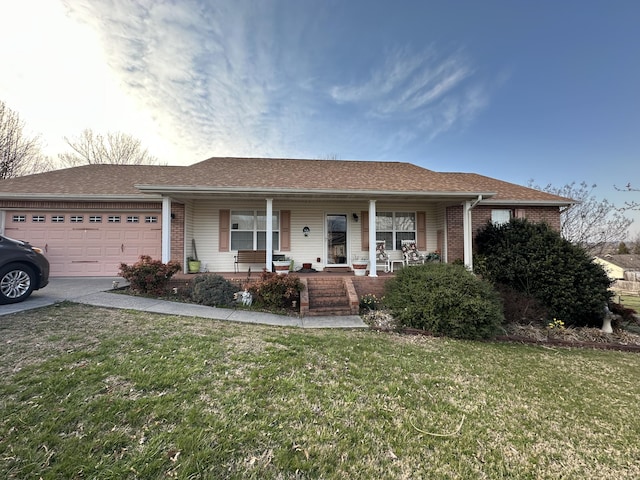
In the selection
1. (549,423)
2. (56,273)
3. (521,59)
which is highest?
(521,59)

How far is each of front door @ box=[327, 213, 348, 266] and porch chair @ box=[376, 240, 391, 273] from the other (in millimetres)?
1253

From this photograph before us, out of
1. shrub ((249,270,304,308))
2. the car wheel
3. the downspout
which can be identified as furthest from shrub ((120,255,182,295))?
the downspout

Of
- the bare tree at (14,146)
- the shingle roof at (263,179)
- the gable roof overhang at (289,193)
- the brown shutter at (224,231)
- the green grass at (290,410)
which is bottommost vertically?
the green grass at (290,410)

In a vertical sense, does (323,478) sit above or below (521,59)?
below

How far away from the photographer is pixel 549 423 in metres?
2.48

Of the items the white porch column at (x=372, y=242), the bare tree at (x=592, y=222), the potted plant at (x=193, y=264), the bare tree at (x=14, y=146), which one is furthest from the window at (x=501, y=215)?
the bare tree at (x=14, y=146)

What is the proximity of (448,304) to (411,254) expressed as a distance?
A: 13.2 feet

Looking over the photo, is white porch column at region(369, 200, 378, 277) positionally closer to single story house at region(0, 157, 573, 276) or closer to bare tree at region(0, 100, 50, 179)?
single story house at region(0, 157, 573, 276)

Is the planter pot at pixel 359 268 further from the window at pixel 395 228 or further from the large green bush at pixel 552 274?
the large green bush at pixel 552 274

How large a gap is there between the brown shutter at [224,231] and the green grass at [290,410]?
5.43 metres

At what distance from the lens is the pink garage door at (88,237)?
8688 millimetres

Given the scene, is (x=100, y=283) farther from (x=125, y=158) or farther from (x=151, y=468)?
(x=125, y=158)

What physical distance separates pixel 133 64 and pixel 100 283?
7.34 metres

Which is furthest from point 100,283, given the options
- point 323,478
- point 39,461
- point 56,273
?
point 323,478
